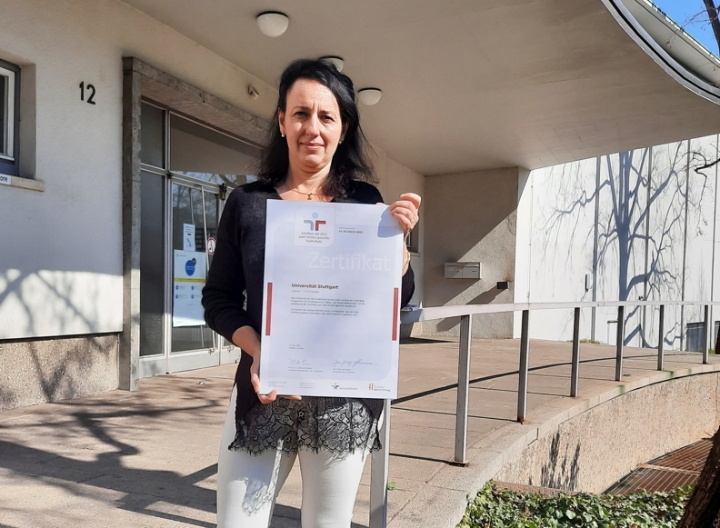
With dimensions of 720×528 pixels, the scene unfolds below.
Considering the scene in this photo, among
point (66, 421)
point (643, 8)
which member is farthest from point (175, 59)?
point (643, 8)

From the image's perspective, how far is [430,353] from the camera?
9797 millimetres

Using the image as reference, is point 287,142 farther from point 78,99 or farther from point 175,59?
point 175,59

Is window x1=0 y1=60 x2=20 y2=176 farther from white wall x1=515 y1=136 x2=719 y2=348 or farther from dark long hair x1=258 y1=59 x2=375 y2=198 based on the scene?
white wall x1=515 y1=136 x2=719 y2=348

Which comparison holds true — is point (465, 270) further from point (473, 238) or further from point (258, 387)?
point (258, 387)

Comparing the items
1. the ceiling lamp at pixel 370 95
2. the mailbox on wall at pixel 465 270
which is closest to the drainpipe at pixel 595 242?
the mailbox on wall at pixel 465 270

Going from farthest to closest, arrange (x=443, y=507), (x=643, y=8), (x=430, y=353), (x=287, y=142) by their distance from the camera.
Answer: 1. (x=430, y=353)
2. (x=643, y=8)
3. (x=443, y=507)
4. (x=287, y=142)

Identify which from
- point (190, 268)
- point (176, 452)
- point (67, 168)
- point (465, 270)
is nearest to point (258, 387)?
point (176, 452)

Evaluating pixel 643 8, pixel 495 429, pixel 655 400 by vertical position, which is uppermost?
pixel 643 8

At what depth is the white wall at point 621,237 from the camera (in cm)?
1382

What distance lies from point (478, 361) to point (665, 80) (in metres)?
4.31

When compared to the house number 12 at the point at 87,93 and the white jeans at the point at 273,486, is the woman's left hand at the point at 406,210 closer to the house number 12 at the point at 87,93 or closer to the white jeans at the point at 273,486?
the white jeans at the point at 273,486

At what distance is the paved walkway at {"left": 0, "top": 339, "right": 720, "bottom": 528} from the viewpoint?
2.83 metres

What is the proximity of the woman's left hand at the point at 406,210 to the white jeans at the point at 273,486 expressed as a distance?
57 cm

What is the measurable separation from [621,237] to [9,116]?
15.7m
